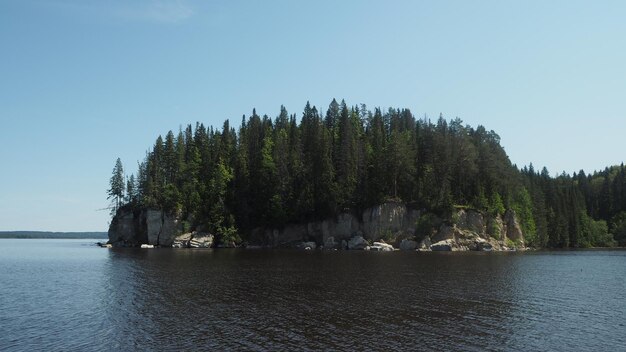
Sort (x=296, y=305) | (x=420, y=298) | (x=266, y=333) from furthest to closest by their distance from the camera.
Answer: (x=420, y=298), (x=296, y=305), (x=266, y=333)

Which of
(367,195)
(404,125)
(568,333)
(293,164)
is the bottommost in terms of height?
(568,333)

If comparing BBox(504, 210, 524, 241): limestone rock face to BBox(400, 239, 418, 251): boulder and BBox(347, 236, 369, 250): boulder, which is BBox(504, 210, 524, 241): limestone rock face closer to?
BBox(400, 239, 418, 251): boulder

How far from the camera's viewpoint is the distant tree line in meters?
119

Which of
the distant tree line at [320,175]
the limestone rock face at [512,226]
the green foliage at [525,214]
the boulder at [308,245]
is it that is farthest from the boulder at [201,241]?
the green foliage at [525,214]

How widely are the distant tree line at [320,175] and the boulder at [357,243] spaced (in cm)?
823

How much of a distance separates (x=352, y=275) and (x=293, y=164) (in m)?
70.2

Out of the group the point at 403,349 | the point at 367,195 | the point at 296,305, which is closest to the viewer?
the point at 403,349

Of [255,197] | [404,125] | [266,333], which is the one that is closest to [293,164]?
[255,197]

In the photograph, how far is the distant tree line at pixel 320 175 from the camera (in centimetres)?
11906

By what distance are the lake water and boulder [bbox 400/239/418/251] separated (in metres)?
48.0

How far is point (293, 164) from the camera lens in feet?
414

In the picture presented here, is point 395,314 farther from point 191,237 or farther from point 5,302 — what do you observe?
point 191,237

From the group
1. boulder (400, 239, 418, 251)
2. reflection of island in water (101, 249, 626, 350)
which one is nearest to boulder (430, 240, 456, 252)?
boulder (400, 239, 418, 251)

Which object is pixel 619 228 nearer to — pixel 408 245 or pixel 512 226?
pixel 512 226
